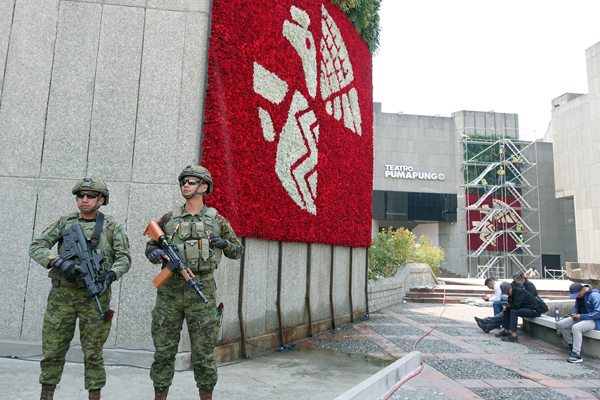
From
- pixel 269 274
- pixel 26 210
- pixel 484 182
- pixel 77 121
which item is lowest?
pixel 269 274

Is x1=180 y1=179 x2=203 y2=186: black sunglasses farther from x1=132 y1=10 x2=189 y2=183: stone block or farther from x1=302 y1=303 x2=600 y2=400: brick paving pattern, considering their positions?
x1=302 y1=303 x2=600 y2=400: brick paving pattern

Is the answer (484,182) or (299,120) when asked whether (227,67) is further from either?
(484,182)

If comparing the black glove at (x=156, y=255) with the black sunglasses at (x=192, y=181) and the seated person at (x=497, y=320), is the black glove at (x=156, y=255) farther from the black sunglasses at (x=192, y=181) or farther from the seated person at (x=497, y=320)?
the seated person at (x=497, y=320)

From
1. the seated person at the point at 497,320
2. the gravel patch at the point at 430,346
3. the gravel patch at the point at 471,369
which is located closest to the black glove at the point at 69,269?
the gravel patch at the point at 471,369

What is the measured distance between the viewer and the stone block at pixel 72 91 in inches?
233

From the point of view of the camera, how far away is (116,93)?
6078 mm

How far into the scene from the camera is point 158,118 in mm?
6016

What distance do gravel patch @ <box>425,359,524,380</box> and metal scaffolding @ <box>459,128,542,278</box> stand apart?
28641 millimetres

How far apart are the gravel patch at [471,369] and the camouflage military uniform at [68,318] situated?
4.74m

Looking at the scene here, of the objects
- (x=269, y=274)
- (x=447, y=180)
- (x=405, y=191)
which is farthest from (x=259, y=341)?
(x=447, y=180)

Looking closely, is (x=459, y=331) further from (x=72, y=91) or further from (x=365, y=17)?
(x=72, y=91)

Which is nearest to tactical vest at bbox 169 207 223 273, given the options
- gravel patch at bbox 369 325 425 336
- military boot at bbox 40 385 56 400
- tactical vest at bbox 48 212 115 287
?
tactical vest at bbox 48 212 115 287

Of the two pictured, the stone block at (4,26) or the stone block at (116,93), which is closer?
the stone block at (116,93)

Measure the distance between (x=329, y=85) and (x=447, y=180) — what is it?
27.5 metres
